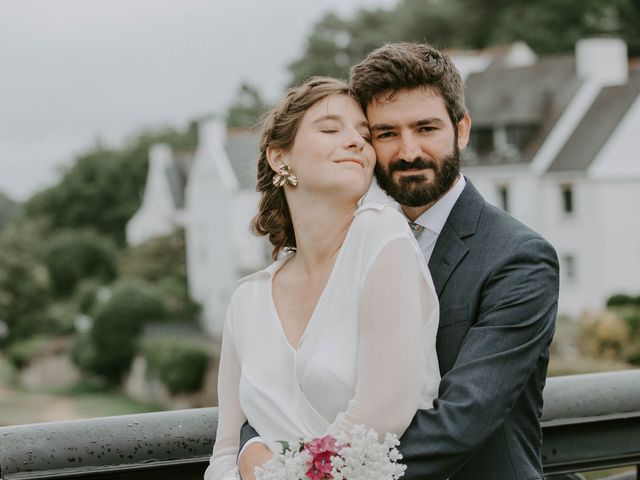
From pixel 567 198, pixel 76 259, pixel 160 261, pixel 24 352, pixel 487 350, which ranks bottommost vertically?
pixel 24 352

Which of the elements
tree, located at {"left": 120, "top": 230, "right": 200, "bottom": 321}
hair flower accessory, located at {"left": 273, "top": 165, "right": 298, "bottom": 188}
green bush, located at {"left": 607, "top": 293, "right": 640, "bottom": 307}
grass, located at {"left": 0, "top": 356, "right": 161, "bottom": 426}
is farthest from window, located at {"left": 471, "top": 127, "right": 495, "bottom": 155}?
hair flower accessory, located at {"left": 273, "top": 165, "right": 298, "bottom": 188}

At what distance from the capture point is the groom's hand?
8.65 feet

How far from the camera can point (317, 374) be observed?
252 cm

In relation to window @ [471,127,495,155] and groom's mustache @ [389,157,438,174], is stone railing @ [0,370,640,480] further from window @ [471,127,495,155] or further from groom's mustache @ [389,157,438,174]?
window @ [471,127,495,155]

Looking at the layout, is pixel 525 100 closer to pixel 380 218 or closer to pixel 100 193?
pixel 380 218

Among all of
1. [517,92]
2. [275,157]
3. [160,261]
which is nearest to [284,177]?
[275,157]

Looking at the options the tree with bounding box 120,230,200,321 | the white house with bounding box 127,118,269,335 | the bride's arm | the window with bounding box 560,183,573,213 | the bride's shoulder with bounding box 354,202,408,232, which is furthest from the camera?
the tree with bounding box 120,230,200,321

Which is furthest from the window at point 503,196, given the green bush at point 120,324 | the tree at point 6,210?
the tree at point 6,210

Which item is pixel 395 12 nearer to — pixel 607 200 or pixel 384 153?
pixel 607 200

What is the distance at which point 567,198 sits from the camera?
34.3 m

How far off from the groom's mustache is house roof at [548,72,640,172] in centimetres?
3133

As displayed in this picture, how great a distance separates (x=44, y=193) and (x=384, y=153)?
260 ft

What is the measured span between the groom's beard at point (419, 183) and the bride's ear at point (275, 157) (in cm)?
28

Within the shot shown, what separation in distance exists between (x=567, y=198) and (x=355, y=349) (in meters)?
32.9
